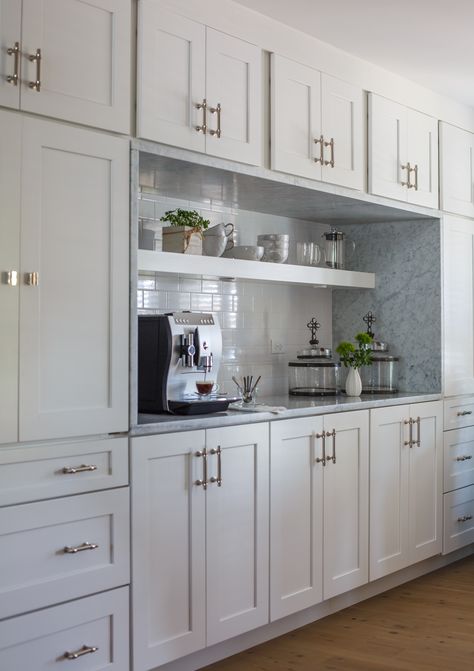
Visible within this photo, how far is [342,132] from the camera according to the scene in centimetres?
372

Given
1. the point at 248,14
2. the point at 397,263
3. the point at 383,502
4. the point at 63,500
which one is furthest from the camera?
the point at 397,263

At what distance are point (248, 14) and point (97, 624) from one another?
2.30 metres

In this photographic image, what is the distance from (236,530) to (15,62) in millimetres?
1812

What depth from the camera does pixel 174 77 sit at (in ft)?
9.61

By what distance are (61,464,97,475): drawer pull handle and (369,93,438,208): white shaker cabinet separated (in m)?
2.00

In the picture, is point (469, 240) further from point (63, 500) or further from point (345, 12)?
point (63, 500)

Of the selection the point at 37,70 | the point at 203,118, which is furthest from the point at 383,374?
the point at 37,70

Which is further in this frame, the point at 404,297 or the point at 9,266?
the point at 404,297

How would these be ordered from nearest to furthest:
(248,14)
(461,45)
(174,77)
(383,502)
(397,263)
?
(174,77), (248,14), (461,45), (383,502), (397,263)

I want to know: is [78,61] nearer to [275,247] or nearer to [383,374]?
[275,247]

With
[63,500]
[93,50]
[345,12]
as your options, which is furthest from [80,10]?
[63,500]

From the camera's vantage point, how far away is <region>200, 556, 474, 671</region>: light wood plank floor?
3.18 meters

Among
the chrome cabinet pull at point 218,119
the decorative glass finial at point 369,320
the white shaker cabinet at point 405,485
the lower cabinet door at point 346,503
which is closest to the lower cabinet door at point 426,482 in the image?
the white shaker cabinet at point 405,485

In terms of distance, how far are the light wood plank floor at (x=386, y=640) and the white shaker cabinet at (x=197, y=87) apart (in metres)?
1.94
